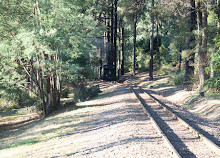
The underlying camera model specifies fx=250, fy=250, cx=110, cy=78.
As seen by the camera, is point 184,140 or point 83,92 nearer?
point 184,140

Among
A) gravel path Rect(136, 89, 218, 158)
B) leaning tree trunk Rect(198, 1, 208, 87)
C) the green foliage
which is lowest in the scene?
gravel path Rect(136, 89, 218, 158)

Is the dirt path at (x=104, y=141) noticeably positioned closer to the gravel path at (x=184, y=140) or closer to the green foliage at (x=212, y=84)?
the gravel path at (x=184, y=140)

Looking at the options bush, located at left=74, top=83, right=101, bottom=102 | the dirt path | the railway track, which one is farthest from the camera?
bush, located at left=74, top=83, right=101, bottom=102

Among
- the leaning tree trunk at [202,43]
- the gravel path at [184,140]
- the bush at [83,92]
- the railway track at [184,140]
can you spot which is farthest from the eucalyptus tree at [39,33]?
the leaning tree trunk at [202,43]

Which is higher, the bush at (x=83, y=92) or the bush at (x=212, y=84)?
the bush at (x=212, y=84)

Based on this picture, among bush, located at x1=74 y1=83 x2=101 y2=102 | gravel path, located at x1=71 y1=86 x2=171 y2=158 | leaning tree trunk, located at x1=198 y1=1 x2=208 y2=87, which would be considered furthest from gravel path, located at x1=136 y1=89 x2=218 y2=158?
bush, located at x1=74 y1=83 x2=101 y2=102

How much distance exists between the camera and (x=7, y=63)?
47.6 feet

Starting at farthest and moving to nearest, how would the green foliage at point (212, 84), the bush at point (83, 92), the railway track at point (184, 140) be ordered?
the bush at point (83, 92) < the green foliage at point (212, 84) < the railway track at point (184, 140)

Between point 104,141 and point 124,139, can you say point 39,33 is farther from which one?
point 124,139

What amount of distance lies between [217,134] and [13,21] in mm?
11679

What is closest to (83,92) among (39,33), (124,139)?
(39,33)

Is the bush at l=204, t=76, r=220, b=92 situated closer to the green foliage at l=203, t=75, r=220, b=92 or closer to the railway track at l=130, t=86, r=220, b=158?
the green foliage at l=203, t=75, r=220, b=92

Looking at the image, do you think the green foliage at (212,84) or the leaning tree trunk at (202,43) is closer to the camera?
the green foliage at (212,84)

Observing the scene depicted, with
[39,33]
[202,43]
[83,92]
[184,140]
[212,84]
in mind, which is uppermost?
[39,33]
